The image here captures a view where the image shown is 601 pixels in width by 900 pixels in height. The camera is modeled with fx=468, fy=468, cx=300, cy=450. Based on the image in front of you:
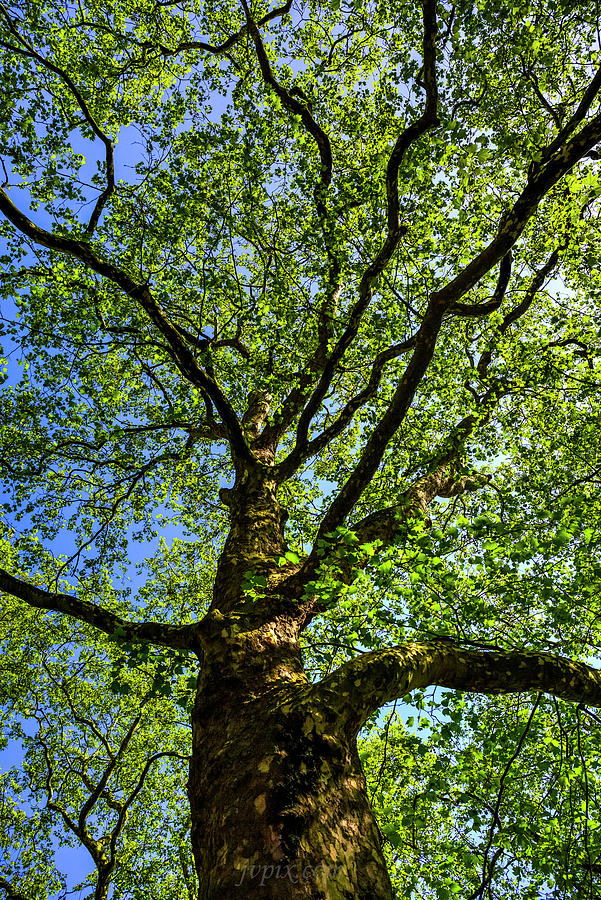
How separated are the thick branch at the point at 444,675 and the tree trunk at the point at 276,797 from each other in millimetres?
158

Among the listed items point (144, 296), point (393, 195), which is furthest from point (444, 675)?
point (393, 195)

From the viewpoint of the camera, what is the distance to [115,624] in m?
4.44

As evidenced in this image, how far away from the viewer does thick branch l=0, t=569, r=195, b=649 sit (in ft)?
14.4

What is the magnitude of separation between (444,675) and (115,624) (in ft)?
9.78

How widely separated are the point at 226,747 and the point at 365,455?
300 centimetres

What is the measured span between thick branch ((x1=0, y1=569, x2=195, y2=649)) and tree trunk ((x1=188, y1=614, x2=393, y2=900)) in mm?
726

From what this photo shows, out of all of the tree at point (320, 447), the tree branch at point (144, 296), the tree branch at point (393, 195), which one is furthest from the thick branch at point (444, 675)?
the tree branch at point (393, 195)

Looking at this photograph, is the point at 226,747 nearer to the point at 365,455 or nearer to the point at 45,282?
the point at 365,455

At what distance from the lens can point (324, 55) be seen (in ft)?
34.0

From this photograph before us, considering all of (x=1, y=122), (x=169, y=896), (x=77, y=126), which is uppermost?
(x=77, y=126)

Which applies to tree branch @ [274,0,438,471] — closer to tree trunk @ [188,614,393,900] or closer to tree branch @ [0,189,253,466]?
tree branch @ [0,189,253,466]

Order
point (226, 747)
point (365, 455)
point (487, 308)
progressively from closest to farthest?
point (226, 747) < point (365, 455) < point (487, 308)

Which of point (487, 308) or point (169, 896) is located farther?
point (169, 896)

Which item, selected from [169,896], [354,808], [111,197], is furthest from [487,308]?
[169,896]
